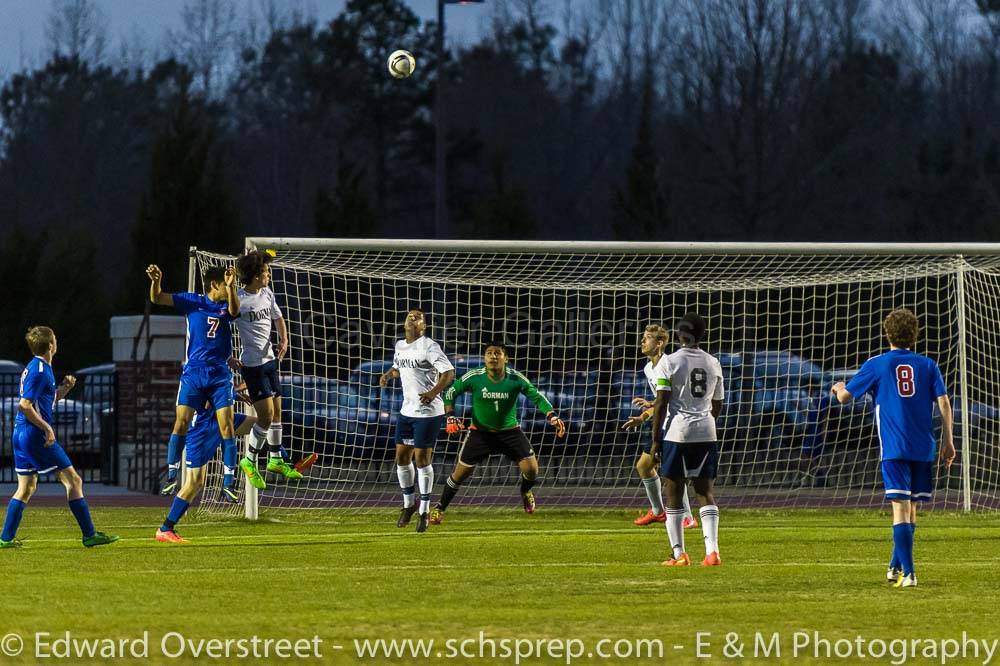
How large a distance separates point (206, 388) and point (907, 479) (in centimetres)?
649

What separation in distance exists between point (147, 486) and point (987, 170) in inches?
1152

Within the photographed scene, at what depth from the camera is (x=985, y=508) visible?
18797mm

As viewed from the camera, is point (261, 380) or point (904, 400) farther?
point (261, 380)

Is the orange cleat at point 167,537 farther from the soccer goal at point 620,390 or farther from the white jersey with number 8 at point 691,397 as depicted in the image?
the white jersey with number 8 at point 691,397

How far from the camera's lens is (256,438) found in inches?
602

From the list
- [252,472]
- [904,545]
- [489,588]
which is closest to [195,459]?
[252,472]

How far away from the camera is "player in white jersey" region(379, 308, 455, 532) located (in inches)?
611

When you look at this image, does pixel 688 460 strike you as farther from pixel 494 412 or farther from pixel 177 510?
pixel 494 412

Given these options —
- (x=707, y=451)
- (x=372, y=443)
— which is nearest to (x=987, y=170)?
(x=372, y=443)

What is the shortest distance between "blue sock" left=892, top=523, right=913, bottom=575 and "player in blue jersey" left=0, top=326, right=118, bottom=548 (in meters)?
6.36

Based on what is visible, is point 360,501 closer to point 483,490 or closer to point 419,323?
point 483,490

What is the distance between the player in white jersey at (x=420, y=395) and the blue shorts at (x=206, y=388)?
6.81ft


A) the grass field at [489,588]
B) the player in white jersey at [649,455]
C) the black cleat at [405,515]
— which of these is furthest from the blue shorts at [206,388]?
the player in white jersey at [649,455]

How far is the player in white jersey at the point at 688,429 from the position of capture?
11.6 meters
